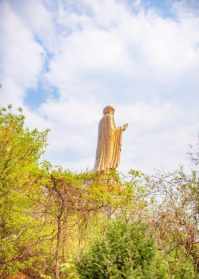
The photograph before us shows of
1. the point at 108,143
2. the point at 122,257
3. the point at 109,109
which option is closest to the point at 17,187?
the point at 122,257

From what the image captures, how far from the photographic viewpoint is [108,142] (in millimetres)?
22859

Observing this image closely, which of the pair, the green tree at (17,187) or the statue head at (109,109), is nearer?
the green tree at (17,187)

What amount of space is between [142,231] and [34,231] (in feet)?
19.5

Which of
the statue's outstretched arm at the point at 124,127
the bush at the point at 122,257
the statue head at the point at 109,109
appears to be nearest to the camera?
the bush at the point at 122,257

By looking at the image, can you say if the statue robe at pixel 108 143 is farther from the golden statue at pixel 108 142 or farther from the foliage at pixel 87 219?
the foliage at pixel 87 219

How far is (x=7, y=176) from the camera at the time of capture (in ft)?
30.3

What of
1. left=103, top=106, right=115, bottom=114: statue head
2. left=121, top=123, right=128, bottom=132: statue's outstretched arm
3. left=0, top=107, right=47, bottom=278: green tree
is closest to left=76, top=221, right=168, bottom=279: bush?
left=0, top=107, right=47, bottom=278: green tree

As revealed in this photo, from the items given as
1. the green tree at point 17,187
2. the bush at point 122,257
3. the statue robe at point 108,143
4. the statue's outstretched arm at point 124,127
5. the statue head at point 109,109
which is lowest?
the bush at point 122,257

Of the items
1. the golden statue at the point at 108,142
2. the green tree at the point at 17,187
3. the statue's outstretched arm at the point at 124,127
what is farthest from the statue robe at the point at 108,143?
the green tree at the point at 17,187

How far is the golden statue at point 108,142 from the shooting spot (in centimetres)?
2250

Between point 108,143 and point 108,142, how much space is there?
0.07 metres

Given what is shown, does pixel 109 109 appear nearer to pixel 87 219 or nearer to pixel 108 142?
pixel 108 142

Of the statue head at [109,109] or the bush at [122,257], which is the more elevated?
the statue head at [109,109]

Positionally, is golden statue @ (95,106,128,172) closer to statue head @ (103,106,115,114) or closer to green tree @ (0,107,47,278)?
statue head @ (103,106,115,114)
